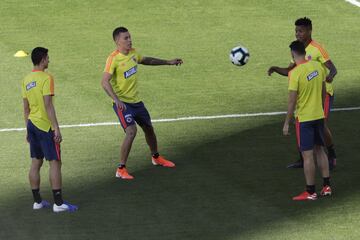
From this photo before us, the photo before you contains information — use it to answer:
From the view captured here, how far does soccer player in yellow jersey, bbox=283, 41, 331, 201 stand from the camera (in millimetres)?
14672

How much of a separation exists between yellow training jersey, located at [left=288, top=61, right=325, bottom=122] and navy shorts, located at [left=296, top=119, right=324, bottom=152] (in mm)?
77

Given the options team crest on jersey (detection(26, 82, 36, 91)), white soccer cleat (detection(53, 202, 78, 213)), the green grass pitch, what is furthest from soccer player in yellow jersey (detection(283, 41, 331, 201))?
team crest on jersey (detection(26, 82, 36, 91))

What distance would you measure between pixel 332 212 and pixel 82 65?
10.6 metres

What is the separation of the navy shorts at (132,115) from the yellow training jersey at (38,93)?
1.92m

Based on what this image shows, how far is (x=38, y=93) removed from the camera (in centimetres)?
1444

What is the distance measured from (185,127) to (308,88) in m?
4.71

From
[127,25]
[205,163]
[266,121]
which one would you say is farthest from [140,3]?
[205,163]

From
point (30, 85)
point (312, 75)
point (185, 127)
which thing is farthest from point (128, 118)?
point (312, 75)

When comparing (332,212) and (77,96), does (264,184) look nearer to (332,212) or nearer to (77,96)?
(332,212)

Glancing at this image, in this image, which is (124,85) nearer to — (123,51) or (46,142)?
(123,51)

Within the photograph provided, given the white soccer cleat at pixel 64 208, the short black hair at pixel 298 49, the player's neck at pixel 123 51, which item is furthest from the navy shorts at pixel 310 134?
the white soccer cleat at pixel 64 208

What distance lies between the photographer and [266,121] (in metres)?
19.3

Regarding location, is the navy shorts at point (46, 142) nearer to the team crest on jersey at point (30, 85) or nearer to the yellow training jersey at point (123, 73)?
the team crest on jersey at point (30, 85)

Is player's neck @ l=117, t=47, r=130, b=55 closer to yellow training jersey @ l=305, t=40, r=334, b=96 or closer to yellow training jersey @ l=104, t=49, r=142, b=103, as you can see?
yellow training jersey @ l=104, t=49, r=142, b=103
